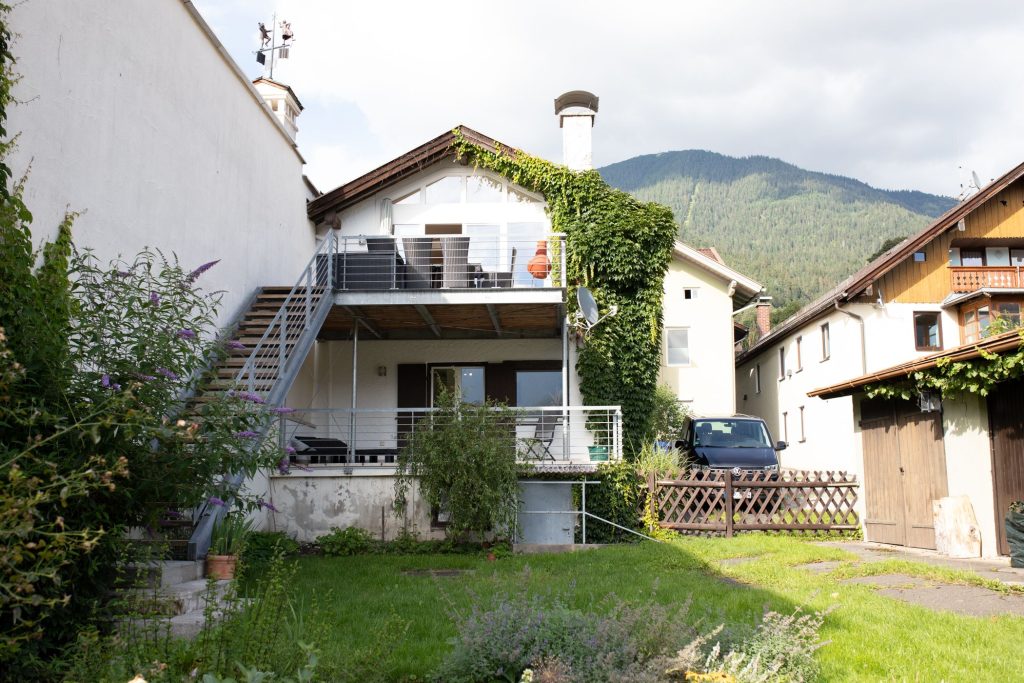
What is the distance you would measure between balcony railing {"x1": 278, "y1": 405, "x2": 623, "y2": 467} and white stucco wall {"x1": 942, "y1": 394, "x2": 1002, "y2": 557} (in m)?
4.99

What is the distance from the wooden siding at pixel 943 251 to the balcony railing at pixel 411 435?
12.8 m

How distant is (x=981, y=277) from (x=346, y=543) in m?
21.3

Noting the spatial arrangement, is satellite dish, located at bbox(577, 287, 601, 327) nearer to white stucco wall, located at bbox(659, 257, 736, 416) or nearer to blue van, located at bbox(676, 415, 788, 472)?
blue van, located at bbox(676, 415, 788, 472)

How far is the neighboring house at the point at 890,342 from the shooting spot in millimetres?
13156

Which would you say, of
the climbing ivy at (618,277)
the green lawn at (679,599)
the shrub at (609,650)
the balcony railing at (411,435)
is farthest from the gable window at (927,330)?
the shrub at (609,650)

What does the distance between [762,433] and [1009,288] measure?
11.7m

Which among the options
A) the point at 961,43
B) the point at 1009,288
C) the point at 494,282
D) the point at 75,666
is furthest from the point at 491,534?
the point at 1009,288

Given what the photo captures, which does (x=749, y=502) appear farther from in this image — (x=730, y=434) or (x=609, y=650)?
(x=609, y=650)

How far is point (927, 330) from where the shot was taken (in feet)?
82.7

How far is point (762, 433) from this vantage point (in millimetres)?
17938

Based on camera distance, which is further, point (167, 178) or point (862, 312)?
point (862, 312)

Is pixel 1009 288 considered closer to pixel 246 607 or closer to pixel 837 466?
pixel 837 466

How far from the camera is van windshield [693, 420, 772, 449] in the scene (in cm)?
1747

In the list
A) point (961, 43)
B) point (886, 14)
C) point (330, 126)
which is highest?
point (886, 14)
